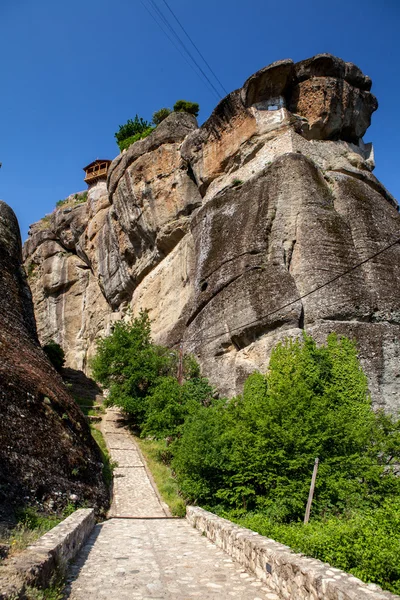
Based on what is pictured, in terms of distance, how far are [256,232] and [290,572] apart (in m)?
16.1

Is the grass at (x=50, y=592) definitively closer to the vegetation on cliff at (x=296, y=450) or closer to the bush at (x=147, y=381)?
the vegetation on cliff at (x=296, y=450)

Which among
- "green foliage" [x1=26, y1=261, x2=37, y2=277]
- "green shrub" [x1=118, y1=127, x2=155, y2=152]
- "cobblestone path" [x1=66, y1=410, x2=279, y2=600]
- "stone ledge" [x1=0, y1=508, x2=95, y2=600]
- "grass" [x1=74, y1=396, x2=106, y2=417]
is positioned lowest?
"cobblestone path" [x1=66, y1=410, x2=279, y2=600]

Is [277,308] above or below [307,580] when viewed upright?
above

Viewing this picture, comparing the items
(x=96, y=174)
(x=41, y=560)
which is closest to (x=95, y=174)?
(x=96, y=174)

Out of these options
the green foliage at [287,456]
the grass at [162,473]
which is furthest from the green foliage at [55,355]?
the green foliage at [287,456]

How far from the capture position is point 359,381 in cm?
1523

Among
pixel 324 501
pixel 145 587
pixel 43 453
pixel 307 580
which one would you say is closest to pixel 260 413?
pixel 324 501

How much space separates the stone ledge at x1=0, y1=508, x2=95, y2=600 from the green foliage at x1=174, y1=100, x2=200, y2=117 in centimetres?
3378

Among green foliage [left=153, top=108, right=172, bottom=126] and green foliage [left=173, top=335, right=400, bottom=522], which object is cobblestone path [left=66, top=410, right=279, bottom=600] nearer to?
green foliage [left=173, top=335, right=400, bottom=522]

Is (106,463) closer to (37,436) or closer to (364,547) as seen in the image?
(37,436)

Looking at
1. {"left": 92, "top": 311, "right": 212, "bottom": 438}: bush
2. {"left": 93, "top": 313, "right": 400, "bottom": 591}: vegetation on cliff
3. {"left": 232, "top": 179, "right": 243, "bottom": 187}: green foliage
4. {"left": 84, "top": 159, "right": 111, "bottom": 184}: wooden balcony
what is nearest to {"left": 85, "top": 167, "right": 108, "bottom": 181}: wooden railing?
Result: {"left": 84, "top": 159, "right": 111, "bottom": 184}: wooden balcony

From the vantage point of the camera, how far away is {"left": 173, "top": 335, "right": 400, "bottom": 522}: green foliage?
10.4 meters

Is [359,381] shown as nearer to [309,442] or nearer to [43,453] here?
[309,442]

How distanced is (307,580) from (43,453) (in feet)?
26.8
